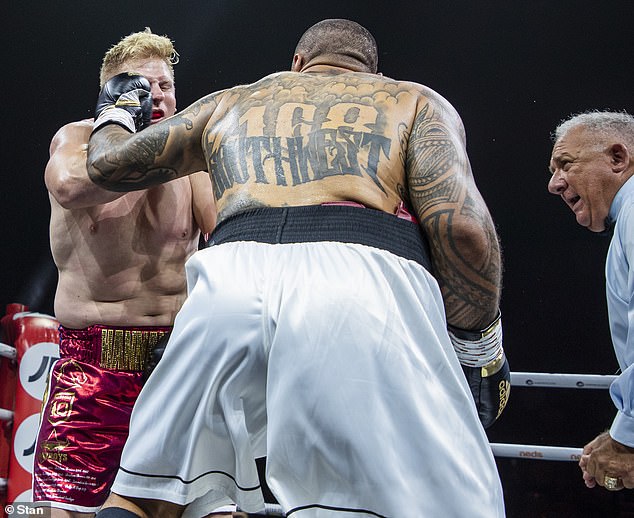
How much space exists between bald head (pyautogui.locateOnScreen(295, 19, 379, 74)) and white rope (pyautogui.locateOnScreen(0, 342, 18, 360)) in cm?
156

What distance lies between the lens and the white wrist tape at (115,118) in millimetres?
1586

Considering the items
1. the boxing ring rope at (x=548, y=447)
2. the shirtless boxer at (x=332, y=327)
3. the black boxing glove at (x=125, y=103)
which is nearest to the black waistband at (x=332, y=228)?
the shirtless boxer at (x=332, y=327)

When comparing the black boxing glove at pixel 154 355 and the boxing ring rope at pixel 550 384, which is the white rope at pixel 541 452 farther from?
the black boxing glove at pixel 154 355

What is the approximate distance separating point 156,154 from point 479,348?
2.19ft

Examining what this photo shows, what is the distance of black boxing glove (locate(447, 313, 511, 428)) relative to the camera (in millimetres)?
1306

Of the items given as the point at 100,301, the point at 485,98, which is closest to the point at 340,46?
the point at 100,301

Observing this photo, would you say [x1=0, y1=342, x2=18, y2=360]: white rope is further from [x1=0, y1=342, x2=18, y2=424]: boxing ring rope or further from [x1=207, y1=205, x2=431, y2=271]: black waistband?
[x1=207, y1=205, x2=431, y2=271]: black waistband

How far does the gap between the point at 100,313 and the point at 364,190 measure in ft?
3.14

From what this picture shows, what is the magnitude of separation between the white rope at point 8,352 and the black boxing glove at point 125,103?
42.4 inches

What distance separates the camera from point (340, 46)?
4.83ft

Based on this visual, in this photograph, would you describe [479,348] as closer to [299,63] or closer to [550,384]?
[299,63]

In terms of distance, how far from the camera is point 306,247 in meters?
1.13

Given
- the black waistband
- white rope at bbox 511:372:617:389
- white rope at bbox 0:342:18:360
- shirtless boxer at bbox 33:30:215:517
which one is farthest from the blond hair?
white rope at bbox 511:372:617:389

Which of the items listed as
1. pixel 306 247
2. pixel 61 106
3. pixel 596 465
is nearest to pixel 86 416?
pixel 306 247
